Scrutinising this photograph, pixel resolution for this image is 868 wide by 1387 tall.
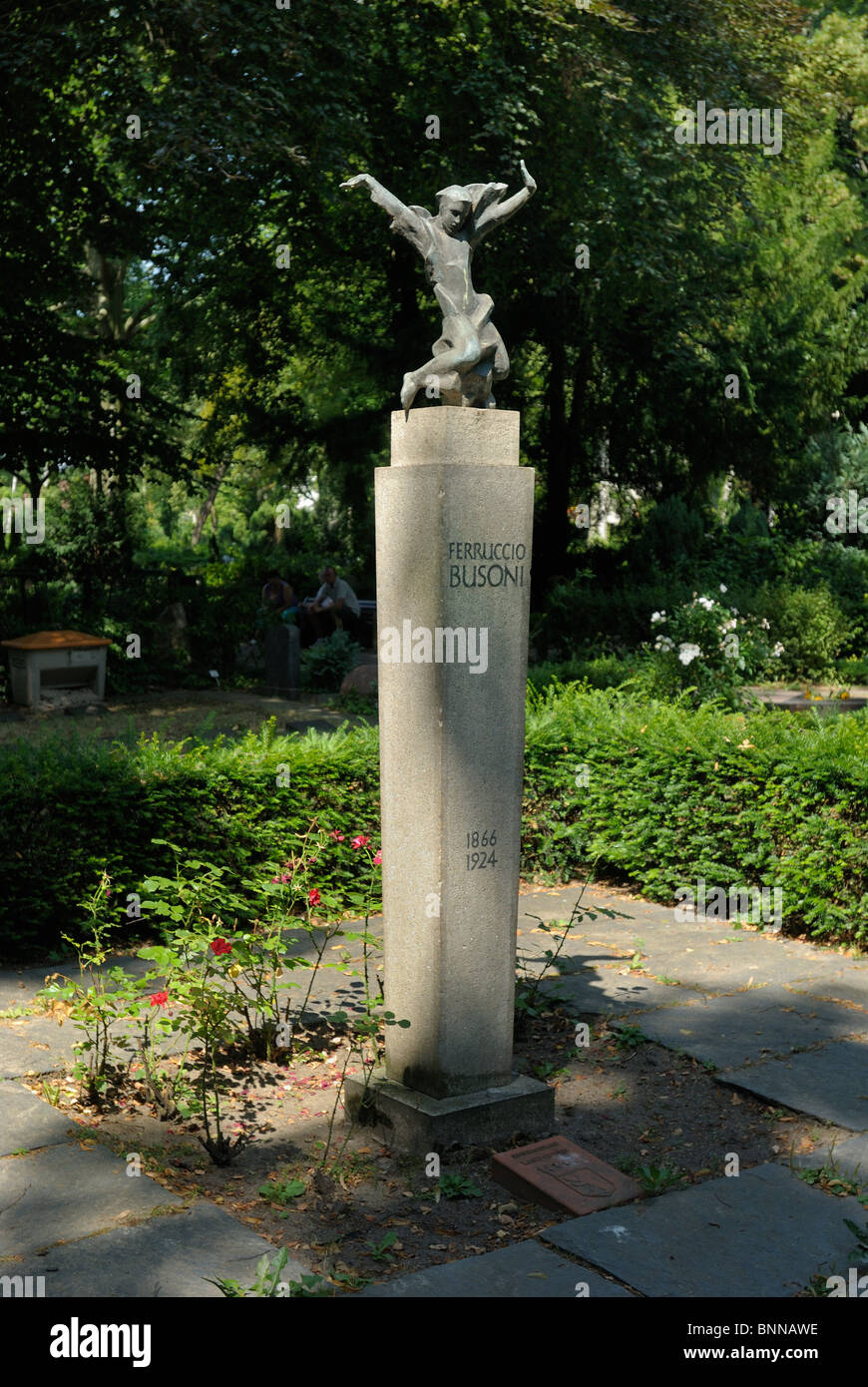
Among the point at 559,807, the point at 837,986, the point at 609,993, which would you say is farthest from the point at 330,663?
the point at 837,986

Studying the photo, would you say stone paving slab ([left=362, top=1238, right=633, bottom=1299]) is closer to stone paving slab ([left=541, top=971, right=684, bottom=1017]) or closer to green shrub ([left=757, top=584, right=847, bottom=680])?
stone paving slab ([left=541, top=971, right=684, bottom=1017])

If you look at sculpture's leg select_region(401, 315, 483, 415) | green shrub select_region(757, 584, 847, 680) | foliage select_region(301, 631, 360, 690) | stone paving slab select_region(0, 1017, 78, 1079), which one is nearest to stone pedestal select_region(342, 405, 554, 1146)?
sculpture's leg select_region(401, 315, 483, 415)

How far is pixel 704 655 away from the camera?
41.1 feet

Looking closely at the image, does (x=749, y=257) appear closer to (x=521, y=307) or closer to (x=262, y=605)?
(x=521, y=307)

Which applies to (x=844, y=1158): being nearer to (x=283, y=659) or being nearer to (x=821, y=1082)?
(x=821, y=1082)

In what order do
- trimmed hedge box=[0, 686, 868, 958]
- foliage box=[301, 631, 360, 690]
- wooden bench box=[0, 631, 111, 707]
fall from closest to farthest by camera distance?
trimmed hedge box=[0, 686, 868, 958] → wooden bench box=[0, 631, 111, 707] → foliage box=[301, 631, 360, 690]

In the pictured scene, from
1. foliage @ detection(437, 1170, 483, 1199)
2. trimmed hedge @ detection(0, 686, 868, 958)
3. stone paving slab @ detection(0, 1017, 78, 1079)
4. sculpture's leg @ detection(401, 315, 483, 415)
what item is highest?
sculpture's leg @ detection(401, 315, 483, 415)

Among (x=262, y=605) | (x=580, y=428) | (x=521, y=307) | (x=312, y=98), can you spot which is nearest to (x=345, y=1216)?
(x=312, y=98)

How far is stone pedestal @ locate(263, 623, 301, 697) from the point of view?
1748 cm

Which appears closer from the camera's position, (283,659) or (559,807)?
(559,807)

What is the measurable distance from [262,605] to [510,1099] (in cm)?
1628

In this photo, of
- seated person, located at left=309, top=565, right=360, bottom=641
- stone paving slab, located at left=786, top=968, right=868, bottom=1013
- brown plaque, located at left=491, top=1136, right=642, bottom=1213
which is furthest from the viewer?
seated person, located at left=309, top=565, right=360, bottom=641

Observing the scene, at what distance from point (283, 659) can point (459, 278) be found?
41.4 feet

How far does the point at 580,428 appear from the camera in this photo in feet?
75.6
